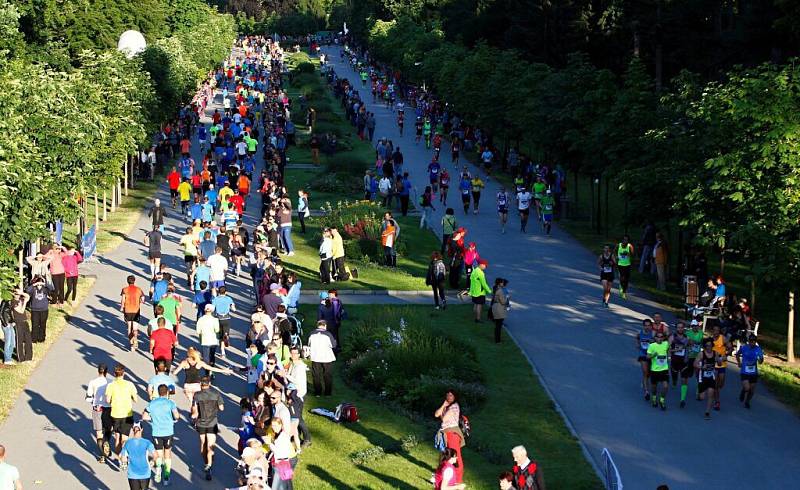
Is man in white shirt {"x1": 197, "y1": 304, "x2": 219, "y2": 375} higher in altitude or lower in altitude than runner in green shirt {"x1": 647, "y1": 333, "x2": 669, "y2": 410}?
higher

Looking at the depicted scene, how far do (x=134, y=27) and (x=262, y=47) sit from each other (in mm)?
67752

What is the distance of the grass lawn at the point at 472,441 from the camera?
1684cm

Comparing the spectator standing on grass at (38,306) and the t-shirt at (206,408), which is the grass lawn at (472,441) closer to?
the t-shirt at (206,408)

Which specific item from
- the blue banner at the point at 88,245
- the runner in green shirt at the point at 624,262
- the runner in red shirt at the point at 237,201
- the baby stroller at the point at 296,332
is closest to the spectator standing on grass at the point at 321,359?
the baby stroller at the point at 296,332

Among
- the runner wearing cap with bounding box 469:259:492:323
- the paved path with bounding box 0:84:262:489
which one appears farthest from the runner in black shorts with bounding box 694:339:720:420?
the paved path with bounding box 0:84:262:489

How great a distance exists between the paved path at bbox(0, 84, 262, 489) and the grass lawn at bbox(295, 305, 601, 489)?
1383 mm

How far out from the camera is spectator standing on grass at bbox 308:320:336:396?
65.5 ft

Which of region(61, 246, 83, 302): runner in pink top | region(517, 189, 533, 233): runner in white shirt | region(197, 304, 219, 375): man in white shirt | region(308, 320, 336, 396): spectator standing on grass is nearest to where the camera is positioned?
region(308, 320, 336, 396): spectator standing on grass

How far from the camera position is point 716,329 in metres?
20.8

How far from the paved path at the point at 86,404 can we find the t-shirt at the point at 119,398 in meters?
0.76

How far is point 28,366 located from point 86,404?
2584 mm

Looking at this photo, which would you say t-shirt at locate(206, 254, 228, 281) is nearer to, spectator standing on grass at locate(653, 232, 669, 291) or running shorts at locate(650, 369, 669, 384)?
running shorts at locate(650, 369, 669, 384)

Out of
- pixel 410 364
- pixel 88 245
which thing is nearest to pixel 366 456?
pixel 410 364

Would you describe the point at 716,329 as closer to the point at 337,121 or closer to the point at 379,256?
the point at 379,256
